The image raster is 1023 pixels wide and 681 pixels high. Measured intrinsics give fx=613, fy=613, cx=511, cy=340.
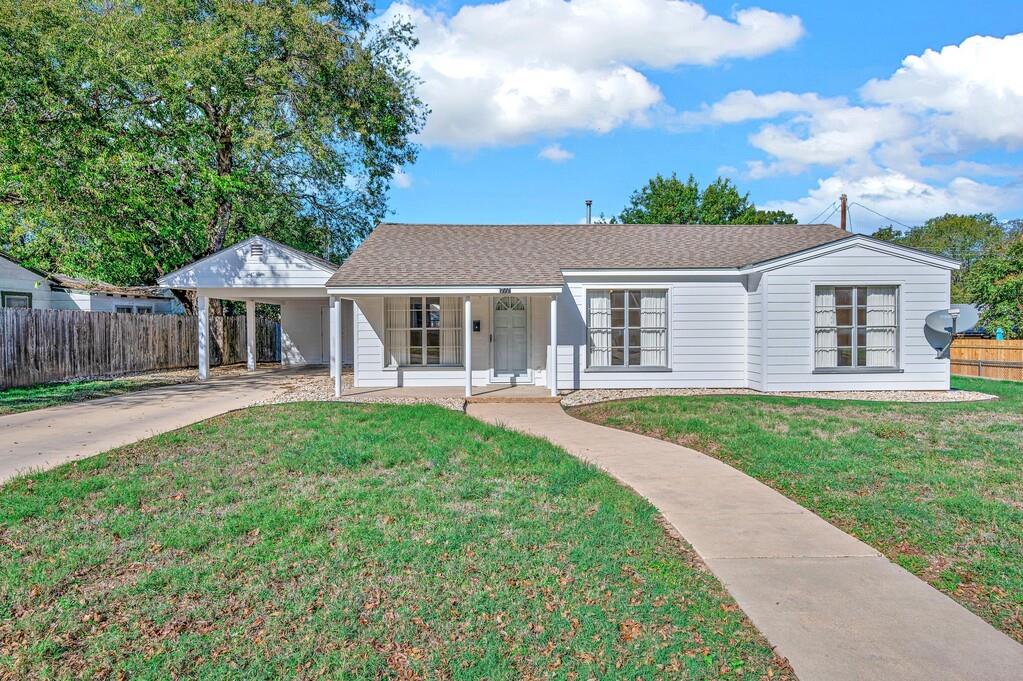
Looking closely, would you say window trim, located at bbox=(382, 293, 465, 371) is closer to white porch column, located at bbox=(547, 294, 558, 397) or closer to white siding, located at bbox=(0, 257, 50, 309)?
white porch column, located at bbox=(547, 294, 558, 397)

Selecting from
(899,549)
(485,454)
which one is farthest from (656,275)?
(899,549)

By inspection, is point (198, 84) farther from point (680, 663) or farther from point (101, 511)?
point (680, 663)

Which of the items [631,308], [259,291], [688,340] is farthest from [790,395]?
[259,291]

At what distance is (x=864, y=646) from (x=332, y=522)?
3549 millimetres

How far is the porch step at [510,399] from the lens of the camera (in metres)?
11.8

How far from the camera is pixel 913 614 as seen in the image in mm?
3420

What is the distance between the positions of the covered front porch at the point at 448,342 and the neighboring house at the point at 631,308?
0.11 ft

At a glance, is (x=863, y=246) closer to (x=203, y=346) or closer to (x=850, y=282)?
(x=850, y=282)

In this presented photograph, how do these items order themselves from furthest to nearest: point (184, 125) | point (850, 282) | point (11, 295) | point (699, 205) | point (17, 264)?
point (699, 205) < point (17, 264) < point (11, 295) < point (184, 125) < point (850, 282)

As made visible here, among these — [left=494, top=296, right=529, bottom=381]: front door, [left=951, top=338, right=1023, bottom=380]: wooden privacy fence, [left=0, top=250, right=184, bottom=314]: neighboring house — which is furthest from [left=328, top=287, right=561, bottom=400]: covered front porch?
[left=951, top=338, right=1023, bottom=380]: wooden privacy fence

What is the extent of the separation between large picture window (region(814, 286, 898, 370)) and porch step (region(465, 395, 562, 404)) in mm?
5766

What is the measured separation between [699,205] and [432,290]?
33.4 m

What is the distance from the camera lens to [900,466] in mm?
6496

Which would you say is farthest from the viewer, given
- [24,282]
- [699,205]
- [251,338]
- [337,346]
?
[699,205]
